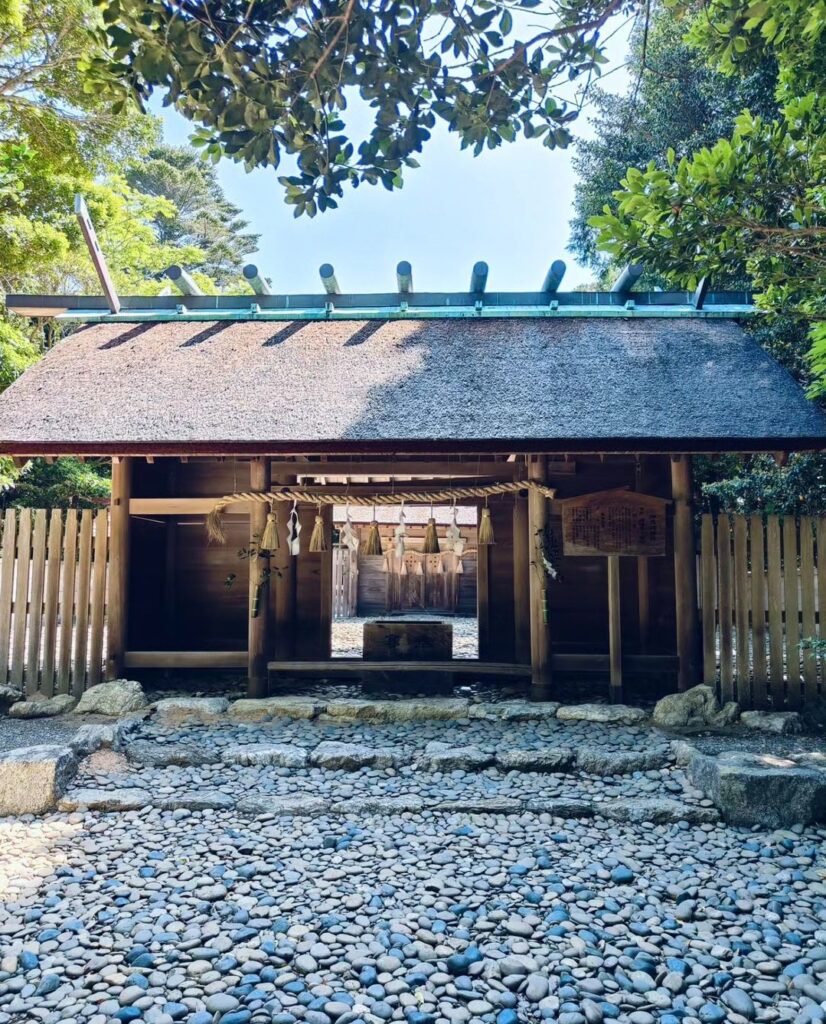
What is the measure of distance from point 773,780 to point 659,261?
3.31m

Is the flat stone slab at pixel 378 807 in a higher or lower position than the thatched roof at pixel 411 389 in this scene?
lower

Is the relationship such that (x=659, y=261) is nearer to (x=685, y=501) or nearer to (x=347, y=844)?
(x=685, y=501)

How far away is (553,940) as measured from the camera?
8.78 ft

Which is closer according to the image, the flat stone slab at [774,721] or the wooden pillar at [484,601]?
the flat stone slab at [774,721]

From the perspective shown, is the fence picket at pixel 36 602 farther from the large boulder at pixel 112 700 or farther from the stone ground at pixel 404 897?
the stone ground at pixel 404 897

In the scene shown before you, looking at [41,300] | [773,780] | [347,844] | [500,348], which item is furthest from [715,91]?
[347,844]

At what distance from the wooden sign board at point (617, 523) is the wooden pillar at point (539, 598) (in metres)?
0.29

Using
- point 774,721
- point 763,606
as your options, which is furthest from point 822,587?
point 774,721

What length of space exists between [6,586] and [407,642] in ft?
13.2

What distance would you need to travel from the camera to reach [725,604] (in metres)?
5.77

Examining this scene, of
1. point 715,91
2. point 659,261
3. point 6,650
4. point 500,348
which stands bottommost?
point 6,650

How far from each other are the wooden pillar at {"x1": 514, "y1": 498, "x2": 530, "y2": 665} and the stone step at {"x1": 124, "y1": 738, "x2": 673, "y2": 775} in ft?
7.48

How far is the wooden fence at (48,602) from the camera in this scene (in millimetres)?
6219

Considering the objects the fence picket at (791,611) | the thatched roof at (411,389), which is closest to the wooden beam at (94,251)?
the thatched roof at (411,389)
